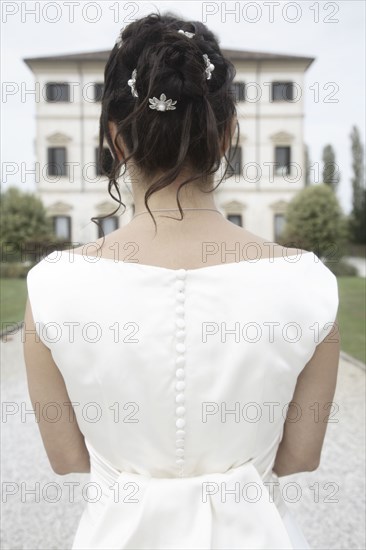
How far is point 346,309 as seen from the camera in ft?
44.4

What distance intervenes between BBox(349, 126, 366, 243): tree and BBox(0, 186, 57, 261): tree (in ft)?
54.6

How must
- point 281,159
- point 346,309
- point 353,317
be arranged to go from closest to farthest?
1. point 353,317
2. point 346,309
3. point 281,159

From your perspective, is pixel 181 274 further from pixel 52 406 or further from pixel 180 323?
pixel 52 406

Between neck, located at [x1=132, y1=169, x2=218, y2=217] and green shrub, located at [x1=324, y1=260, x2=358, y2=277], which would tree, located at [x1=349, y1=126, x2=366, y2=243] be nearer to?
green shrub, located at [x1=324, y1=260, x2=358, y2=277]

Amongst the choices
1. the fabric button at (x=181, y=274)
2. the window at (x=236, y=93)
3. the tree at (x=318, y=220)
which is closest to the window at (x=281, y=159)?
the tree at (x=318, y=220)

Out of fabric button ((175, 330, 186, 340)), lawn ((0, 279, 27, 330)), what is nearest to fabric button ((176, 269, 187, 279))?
fabric button ((175, 330, 186, 340))

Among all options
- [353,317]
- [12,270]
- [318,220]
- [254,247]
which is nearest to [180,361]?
[254,247]

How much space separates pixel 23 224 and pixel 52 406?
2315 cm

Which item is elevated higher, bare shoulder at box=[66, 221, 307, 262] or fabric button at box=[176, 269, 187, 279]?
bare shoulder at box=[66, 221, 307, 262]

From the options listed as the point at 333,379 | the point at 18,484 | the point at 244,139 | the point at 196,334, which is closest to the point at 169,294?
the point at 196,334

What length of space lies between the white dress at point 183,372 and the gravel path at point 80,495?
100 inches

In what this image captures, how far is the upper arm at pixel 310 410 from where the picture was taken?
1.27 metres

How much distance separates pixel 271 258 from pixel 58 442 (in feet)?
2.41

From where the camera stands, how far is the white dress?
115 cm
